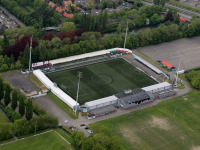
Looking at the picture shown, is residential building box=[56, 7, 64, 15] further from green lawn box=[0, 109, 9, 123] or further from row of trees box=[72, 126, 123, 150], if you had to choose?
row of trees box=[72, 126, 123, 150]

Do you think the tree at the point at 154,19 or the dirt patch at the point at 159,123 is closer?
the dirt patch at the point at 159,123

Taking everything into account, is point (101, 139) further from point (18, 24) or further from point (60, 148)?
point (18, 24)

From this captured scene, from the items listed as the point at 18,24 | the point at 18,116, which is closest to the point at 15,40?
the point at 18,24

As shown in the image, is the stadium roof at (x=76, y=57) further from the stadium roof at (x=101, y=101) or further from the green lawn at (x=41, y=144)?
the green lawn at (x=41, y=144)

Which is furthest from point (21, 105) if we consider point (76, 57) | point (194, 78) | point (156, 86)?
point (194, 78)

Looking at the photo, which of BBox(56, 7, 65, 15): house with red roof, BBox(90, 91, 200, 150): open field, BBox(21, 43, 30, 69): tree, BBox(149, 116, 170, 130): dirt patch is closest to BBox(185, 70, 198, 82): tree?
BBox(90, 91, 200, 150): open field

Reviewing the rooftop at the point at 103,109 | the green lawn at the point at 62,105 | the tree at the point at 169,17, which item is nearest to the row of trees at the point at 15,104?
the green lawn at the point at 62,105
